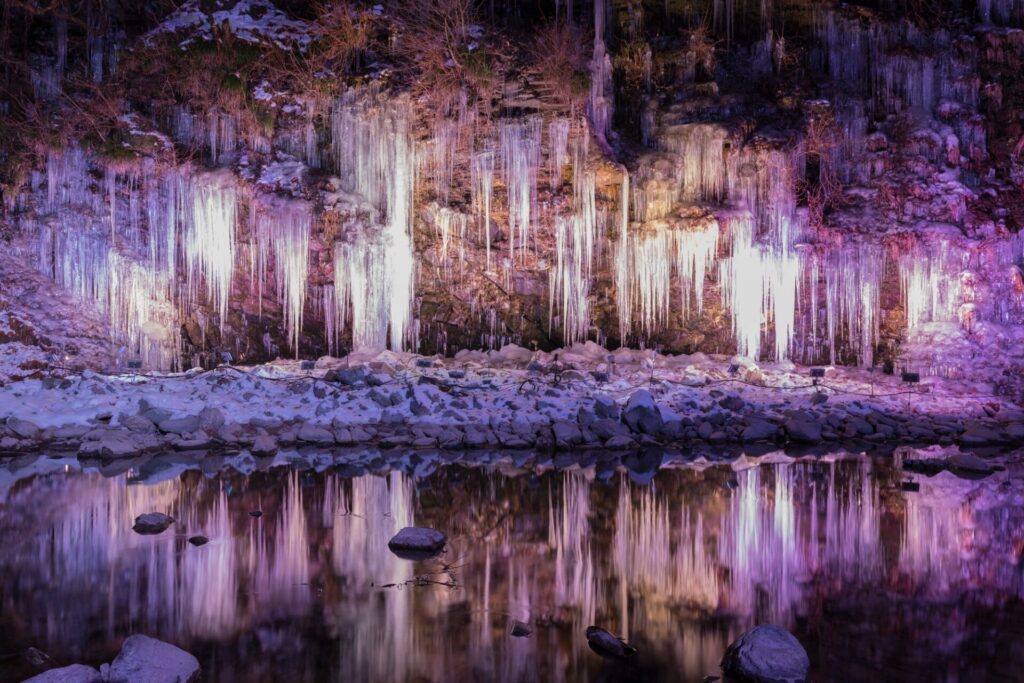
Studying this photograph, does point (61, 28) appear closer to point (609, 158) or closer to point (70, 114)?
point (70, 114)

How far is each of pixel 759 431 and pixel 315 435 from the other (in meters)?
8.03

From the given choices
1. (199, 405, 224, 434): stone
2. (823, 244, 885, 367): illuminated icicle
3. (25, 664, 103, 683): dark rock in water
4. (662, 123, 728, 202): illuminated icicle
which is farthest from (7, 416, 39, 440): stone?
(823, 244, 885, 367): illuminated icicle

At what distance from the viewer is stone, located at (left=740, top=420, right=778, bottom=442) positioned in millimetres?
14365

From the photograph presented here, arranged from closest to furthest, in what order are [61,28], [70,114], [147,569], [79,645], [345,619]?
[79,645], [345,619], [147,569], [70,114], [61,28]

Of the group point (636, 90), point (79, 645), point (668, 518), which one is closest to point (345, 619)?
point (79, 645)

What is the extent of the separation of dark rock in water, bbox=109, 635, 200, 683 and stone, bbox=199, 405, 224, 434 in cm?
917

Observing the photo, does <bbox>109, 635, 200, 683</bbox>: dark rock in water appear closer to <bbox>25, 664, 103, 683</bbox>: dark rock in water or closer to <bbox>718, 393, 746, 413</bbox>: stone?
<bbox>25, 664, 103, 683</bbox>: dark rock in water

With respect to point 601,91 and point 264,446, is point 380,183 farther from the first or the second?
point 264,446

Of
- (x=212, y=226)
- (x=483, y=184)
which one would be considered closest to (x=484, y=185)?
(x=483, y=184)

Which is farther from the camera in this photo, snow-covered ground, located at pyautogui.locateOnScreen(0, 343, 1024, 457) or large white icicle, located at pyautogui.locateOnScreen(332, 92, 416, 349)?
large white icicle, located at pyautogui.locateOnScreen(332, 92, 416, 349)

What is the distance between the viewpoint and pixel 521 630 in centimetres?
501

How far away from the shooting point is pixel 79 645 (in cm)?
468

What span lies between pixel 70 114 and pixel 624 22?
1271 cm

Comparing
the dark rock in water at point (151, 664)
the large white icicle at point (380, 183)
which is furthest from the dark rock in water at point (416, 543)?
the large white icicle at point (380, 183)
